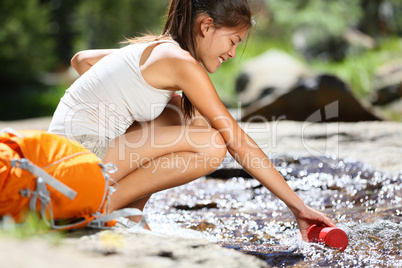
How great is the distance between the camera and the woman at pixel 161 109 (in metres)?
2.36

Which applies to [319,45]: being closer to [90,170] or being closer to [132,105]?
[132,105]

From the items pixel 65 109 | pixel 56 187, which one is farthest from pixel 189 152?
pixel 56 187

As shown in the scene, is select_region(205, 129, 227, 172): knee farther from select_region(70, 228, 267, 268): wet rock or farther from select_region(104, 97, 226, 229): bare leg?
select_region(70, 228, 267, 268): wet rock

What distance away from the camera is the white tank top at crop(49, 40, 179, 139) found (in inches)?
95.7

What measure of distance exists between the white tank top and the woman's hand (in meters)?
0.82

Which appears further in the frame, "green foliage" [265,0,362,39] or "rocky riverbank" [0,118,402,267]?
"green foliage" [265,0,362,39]

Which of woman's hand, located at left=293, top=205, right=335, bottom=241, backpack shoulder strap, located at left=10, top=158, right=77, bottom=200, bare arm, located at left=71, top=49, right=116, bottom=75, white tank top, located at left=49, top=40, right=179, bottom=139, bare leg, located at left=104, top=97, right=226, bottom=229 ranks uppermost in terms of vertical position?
bare arm, located at left=71, top=49, right=116, bottom=75

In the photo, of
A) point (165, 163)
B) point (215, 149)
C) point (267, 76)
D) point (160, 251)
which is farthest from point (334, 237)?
point (267, 76)

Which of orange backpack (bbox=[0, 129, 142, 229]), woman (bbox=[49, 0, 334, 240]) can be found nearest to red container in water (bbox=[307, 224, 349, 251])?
woman (bbox=[49, 0, 334, 240])

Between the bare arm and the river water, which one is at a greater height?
the bare arm

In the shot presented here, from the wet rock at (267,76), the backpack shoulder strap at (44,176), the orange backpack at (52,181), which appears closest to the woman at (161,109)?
the orange backpack at (52,181)

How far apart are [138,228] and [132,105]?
0.85 metres

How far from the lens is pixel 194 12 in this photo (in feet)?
8.19

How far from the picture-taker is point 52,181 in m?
1.64
